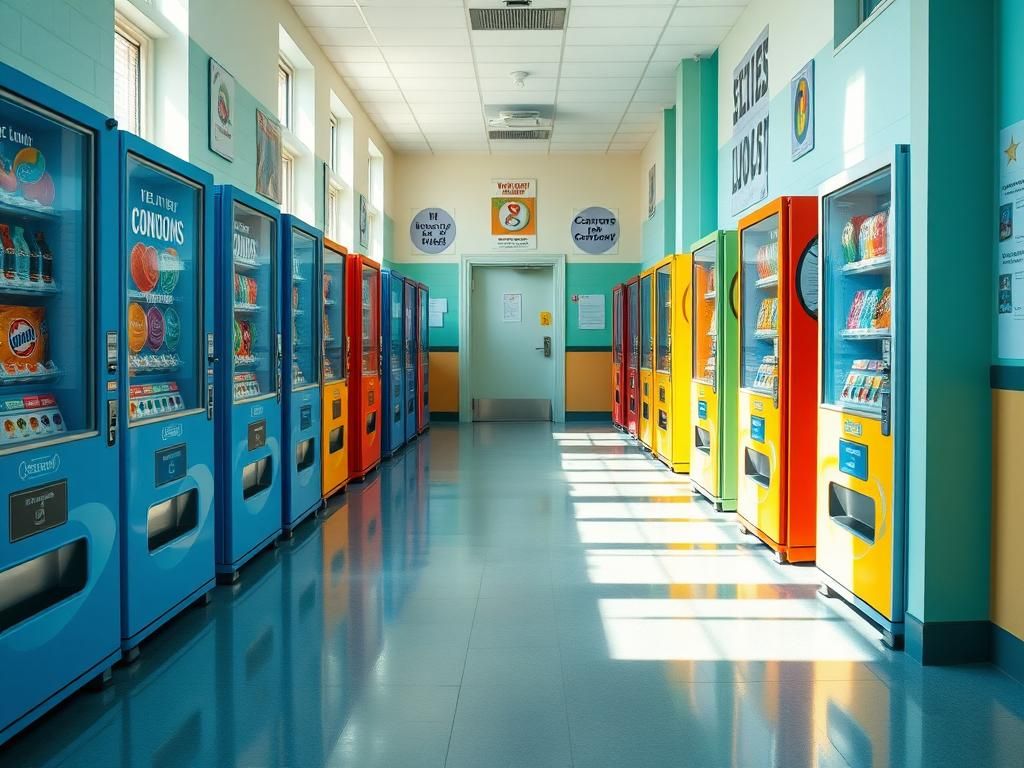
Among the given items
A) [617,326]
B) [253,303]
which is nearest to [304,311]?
[253,303]

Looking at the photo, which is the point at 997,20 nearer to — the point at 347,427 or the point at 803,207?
the point at 803,207

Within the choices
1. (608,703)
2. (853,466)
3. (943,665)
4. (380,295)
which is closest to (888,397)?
(853,466)

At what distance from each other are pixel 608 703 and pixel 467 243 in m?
10.4

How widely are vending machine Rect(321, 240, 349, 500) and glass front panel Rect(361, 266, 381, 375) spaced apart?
681 millimetres

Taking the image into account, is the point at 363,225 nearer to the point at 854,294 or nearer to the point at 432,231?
the point at 432,231

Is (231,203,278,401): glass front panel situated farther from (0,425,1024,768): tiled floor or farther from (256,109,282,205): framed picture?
(256,109,282,205): framed picture

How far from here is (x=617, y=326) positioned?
11.5 meters

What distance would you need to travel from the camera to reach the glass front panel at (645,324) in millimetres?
8914

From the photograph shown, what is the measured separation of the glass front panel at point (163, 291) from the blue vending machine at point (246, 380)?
285 millimetres

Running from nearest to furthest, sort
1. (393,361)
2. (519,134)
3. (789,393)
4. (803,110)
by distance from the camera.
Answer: (789,393), (803,110), (393,361), (519,134)

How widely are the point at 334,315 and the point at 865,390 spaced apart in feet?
13.5

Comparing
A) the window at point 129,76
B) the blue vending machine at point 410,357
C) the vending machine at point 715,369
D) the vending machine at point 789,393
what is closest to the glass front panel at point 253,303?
the window at point 129,76

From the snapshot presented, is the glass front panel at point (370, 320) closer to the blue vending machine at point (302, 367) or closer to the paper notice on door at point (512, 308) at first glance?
the blue vending machine at point (302, 367)

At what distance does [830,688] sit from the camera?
2.82 meters
